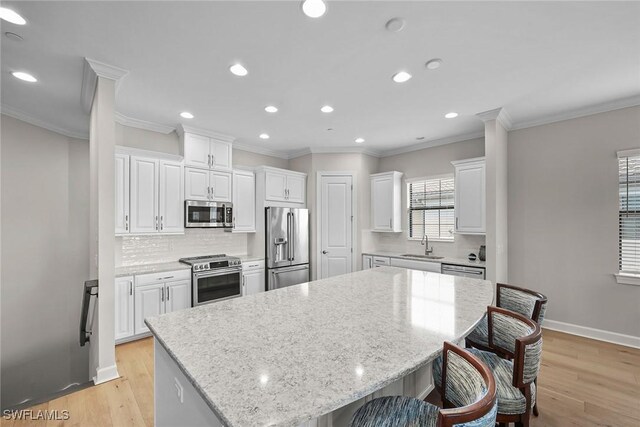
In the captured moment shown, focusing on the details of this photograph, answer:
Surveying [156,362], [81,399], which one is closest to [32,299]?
[81,399]

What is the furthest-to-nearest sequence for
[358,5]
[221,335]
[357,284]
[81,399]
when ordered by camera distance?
1. [357,284]
2. [81,399]
3. [358,5]
4. [221,335]

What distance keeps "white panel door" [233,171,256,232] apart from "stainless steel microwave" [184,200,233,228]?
0.46ft

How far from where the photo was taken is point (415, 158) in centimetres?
514

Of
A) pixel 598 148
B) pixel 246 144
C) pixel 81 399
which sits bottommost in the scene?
pixel 81 399

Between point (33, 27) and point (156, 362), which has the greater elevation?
point (33, 27)

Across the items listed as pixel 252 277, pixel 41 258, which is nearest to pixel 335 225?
pixel 252 277

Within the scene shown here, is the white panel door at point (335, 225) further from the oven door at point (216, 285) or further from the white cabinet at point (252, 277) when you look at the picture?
the oven door at point (216, 285)

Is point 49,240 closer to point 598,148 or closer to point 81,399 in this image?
point 81,399

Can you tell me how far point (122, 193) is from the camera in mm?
3428

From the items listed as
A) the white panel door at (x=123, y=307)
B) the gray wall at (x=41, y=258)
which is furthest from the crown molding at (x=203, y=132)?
the white panel door at (x=123, y=307)

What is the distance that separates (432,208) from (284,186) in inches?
104

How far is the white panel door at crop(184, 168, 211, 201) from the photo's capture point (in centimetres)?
403

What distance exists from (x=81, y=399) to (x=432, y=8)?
3.87 metres
